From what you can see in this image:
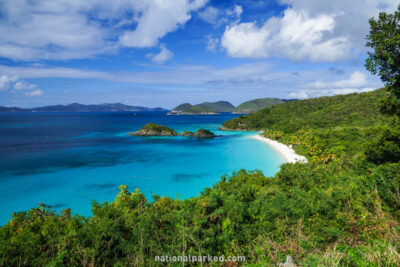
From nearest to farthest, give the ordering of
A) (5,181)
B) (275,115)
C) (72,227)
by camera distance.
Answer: (72,227) → (5,181) → (275,115)

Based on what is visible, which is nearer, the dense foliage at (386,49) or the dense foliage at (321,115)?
the dense foliage at (386,49)

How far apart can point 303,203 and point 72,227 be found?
7.68 metres

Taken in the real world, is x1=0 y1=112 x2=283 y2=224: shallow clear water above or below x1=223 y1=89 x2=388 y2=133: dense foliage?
below

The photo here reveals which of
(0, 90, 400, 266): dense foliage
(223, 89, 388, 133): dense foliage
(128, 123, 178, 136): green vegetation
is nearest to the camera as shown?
(0, 90, 400, 266): dense foliage

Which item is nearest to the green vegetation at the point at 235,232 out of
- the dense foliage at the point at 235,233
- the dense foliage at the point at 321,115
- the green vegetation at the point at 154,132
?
the dense foliage at the point at 235,233

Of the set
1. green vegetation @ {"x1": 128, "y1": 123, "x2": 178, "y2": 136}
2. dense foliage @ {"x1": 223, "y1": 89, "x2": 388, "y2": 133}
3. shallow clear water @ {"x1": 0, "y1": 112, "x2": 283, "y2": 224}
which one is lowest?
shallow clear water @ {"x1": 0, "y1": 112, "x2": 283, "y2": 224}

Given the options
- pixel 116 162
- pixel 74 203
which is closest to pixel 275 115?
pixel 116 162

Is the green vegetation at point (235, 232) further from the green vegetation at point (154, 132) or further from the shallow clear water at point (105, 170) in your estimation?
the green vegetation at point (154, 132)

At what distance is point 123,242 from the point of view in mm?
5402

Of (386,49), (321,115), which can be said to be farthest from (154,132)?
(386,49)

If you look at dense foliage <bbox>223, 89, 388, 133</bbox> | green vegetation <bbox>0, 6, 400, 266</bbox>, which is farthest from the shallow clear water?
dense foliage <bbox>223, 89, 388, 133</bbox>

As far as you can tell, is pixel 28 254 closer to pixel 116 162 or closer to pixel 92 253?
pixel 92 253

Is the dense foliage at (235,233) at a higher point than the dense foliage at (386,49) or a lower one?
lower

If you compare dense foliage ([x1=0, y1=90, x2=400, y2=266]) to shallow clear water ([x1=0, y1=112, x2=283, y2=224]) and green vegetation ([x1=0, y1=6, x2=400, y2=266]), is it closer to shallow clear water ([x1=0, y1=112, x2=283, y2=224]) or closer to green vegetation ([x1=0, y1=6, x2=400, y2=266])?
green vegetation ([x1=0, y1=6, x2=400, y2=266])
